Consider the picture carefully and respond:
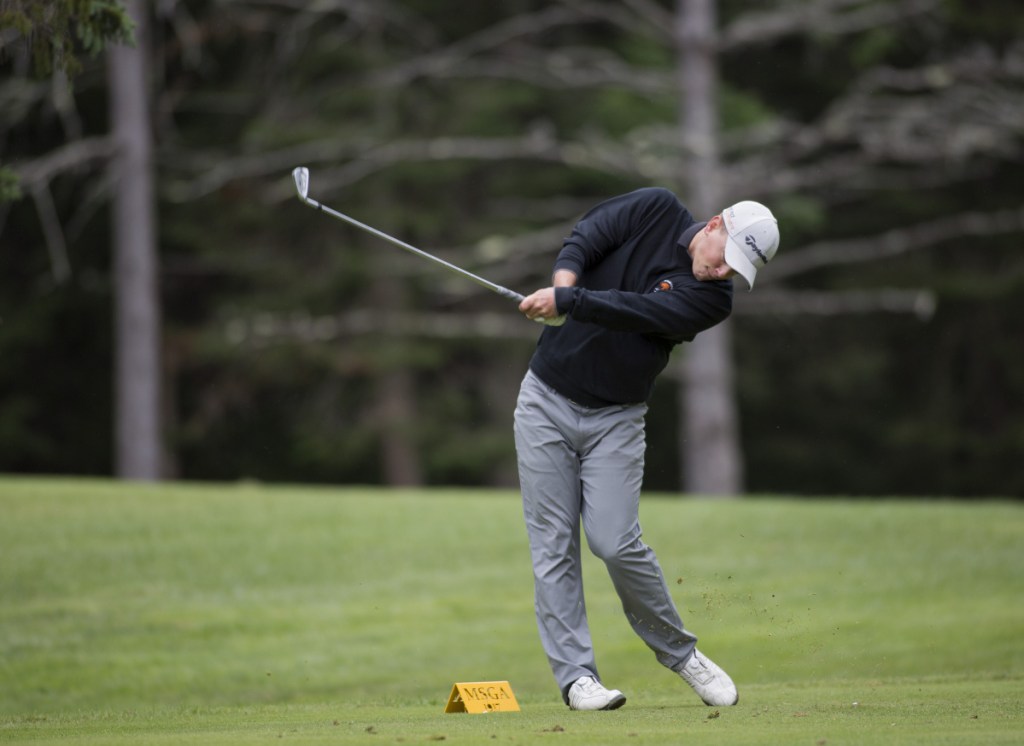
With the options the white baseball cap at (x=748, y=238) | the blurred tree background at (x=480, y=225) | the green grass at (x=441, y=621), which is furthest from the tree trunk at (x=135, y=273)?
the white baseball cap at (x=748, y=238)

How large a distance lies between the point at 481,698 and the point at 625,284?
1.82m

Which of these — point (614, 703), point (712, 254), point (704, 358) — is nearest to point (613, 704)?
point (614, 703)

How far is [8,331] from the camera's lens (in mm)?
27203

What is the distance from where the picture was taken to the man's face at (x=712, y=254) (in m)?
5.89

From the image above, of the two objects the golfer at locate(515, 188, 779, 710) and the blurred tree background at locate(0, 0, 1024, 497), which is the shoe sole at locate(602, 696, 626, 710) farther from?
the blurred tree background at locate(0, 0, 1024, 497)

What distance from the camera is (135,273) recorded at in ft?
77.6

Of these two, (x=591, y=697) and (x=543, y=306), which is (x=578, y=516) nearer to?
(x=591, y=697)

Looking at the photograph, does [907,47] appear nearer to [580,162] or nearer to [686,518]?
[580,162]

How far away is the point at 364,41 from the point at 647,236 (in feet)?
70.4

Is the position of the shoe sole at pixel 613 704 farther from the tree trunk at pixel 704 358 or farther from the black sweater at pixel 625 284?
the tree trunk at pixel 704 358

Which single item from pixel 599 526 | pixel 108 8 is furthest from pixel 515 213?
pixel 599 526

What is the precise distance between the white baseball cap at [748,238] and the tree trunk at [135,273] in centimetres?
1870

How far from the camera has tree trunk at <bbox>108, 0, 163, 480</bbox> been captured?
23312mm

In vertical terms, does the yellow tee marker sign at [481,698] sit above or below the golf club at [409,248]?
below
